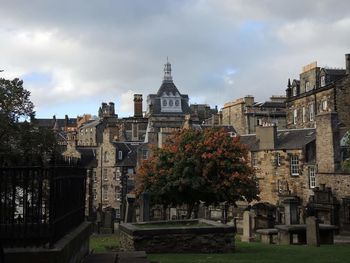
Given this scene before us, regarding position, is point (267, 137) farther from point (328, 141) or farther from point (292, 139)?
point (328, 141)

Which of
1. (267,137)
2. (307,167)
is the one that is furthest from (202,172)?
(267,137)

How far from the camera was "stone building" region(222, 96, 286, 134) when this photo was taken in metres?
75.4

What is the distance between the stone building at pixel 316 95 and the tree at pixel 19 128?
40.8 meters

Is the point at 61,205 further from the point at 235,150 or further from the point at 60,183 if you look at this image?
the point at 235,150

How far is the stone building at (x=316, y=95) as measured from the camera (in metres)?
56.4

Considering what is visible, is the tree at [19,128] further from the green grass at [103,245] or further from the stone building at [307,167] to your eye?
the stone building at [307,167]

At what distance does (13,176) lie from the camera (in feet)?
25.1

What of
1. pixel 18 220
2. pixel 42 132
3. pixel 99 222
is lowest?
pixel 99 222

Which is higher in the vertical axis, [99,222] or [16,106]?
[16,106]

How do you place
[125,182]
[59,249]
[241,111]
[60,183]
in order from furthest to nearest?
1. [241,111]
2. [125,182]
3. [60,183]
4. [59,249]

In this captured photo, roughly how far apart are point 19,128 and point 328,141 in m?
30.7

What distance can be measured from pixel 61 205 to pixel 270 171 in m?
41.3

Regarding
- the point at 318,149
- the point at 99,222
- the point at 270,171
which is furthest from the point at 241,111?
the point at 99,222

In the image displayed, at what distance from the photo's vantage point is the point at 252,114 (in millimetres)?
75312
